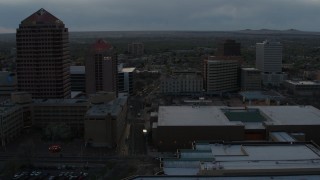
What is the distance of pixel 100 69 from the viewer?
37.2 metres

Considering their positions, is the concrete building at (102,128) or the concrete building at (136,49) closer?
the concrete building at (102,128)

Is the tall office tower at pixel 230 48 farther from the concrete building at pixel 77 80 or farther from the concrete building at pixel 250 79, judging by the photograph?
the concrete building at pixel 77 80

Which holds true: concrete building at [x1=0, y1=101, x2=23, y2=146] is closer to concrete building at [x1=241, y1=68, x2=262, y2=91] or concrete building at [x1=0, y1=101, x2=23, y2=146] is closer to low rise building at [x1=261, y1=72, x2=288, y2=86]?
concrete building at [x1=241, y1=68, x2=262, y2=91]

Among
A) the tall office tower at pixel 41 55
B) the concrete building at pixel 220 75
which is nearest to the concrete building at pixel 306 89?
the concrete building at pixel 220 75

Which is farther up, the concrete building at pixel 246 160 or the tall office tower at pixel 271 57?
the tall office tower at pixel 271 57

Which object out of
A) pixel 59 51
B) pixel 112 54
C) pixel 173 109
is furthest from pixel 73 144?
pixel 112 54

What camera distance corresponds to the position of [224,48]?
55.0 meters

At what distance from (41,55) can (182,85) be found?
14.3 m

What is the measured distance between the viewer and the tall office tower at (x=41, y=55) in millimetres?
34062

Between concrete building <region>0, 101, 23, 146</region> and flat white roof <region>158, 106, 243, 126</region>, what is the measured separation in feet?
28.0

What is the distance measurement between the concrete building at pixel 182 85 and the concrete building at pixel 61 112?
13925 mm

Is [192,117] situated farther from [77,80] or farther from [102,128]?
[77,80]

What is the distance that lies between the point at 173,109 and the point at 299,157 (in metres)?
12.8

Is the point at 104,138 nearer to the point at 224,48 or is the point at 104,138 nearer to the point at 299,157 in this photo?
the point at 299,157
